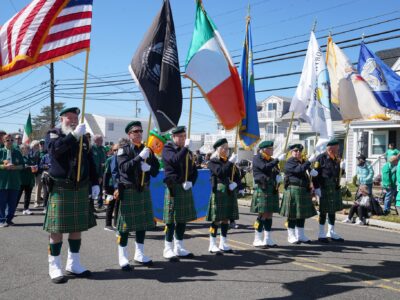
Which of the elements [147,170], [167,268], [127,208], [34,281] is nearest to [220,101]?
[147,170]

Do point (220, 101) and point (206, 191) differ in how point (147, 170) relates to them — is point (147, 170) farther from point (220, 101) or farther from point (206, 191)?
point (206, 191)

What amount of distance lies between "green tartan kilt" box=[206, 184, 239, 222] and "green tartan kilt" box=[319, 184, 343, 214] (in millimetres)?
2232

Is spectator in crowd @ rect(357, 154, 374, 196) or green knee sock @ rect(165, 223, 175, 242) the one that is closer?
green knee sock @ rect(165, 223, 175, 242)

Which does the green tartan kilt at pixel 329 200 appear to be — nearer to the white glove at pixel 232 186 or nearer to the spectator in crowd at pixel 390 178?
the white glove at pixel 232 186

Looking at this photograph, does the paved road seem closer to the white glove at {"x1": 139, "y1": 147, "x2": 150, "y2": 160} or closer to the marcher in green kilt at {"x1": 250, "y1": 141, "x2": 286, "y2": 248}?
the marcher in green kilt at {"x1": 250, "y1": 141, "x2": 286, "y2": 248}

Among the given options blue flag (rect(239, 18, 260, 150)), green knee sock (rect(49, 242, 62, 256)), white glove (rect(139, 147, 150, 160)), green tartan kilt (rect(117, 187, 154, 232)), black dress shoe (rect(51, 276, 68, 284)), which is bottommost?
black dress shoe (rect(51, 276, 68, 284))

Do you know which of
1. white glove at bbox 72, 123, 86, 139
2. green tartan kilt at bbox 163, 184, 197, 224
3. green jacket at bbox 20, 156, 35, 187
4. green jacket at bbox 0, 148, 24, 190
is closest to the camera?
white glove at bbox 72, 123, 86, 139

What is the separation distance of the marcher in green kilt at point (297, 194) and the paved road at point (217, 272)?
44 cm

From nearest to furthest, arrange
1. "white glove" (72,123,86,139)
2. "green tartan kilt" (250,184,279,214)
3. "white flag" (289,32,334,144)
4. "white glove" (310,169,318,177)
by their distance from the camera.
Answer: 1. "white glove" (72,123,86,139)
2. "green tartan kilt" (250,184,279,214)
3. "white flag" (289,32,334,144)
4. "white glove" (310,169,318,177)

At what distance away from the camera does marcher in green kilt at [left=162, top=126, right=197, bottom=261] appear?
6391 mm

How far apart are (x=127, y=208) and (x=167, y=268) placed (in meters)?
1.06

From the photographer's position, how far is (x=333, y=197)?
27.5ft

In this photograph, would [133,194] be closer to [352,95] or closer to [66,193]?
[66,193]

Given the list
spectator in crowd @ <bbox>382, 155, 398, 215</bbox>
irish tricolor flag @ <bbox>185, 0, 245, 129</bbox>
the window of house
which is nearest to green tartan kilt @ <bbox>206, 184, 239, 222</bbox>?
irish tricolor flag @ <bbox>185, 0, 245, 129</bbox>
